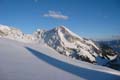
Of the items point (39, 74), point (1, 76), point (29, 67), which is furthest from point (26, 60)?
point (1, 76)

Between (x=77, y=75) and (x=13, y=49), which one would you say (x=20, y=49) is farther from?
(x=77, y=75)

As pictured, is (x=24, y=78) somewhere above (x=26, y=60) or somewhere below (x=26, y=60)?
below

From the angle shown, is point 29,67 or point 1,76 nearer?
point 1,76

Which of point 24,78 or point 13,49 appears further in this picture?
point 13,49

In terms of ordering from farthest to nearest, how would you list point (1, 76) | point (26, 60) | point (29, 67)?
point (26, 60), point (29, 67), point (1, 76)

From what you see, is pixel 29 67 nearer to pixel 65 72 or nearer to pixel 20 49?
pixel 65 72

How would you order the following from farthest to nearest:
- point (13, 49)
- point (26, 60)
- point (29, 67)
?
point (13, 49)
point (26, 60)
point (29, 67)

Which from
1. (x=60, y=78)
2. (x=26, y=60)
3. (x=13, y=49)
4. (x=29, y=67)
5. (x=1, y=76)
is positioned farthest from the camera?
(x=13, y=49)

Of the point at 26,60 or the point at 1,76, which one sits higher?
the point at 26,60

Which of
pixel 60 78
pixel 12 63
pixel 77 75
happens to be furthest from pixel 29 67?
pixel 77 75
